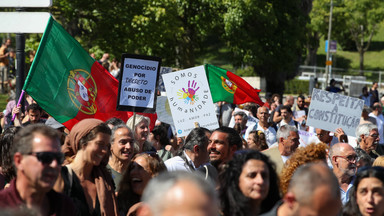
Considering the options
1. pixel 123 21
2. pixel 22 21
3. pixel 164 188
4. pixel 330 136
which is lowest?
pixel 330 136

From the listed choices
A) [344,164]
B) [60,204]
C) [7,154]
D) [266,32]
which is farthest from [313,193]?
[266,32]

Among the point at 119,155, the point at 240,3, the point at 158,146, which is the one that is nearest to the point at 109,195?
the point at 119,155

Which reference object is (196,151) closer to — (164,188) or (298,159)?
(298,159)

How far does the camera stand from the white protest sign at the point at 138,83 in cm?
766

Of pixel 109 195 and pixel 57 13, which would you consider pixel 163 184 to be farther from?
pixel 57 13

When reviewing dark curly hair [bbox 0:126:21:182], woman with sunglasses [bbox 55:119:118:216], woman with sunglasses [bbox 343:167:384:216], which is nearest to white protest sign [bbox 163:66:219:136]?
dark curly hair [bbox 0:126:21:182]

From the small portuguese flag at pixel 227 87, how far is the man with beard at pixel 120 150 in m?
5.49

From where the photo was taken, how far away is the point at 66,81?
7387 millimetres

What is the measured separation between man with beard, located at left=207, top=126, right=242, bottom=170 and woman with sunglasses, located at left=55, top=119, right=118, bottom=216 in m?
1.54

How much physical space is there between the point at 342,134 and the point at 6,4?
5.50 m

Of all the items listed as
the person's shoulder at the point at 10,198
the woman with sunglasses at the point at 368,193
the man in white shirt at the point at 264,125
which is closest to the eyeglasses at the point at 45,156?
the person's shoulder at the point at 10,198

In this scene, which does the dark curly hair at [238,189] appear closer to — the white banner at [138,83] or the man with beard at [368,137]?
the white banner at [138,83]

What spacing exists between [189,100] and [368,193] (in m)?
4.84

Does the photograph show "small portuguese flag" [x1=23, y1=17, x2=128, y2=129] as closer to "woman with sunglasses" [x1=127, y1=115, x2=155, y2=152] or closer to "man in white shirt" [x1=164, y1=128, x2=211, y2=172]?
"woman with sunglasses" [x1=127, y1=115, x2=155, y2=152]
